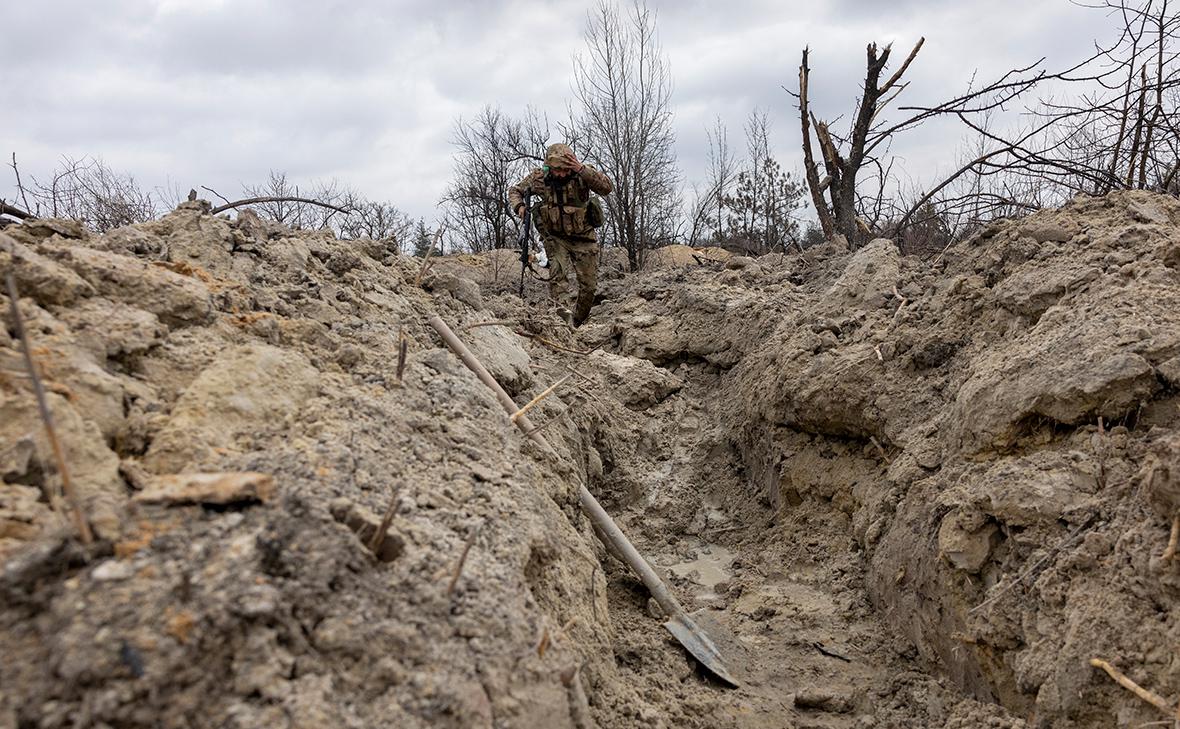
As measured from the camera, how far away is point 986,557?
2840 mm

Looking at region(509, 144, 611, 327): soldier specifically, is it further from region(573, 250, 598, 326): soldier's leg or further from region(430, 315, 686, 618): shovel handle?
region(430, 315, 686, 618): shovel handle

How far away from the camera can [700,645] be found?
329 cm

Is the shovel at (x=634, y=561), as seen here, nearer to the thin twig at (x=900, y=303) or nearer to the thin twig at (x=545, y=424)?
the thin twig at (x=545, y=424)

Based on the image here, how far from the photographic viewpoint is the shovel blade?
3143 mm

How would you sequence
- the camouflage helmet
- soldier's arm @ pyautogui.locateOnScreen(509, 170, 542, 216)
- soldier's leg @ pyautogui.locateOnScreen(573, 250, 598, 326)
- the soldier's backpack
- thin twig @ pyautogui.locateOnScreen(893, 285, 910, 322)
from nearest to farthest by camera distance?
1. thin twig @ pyautogui.locateOnScreen(893, 285, 910, 322)
2. the camouflage helmet
3. soldier's arm @ pyautogui.locateOnScreen(509, 170, 542, 216)
4. the soldier's backpack
5. soldier's leg @ pyautogui.locateOnScreen(573, 250, 598, 326)

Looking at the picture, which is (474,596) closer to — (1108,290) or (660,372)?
(1108,290)

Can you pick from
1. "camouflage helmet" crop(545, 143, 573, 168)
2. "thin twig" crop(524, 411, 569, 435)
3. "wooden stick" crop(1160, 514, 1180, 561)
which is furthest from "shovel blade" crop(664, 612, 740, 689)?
"camouflage helmet" crop(545, 143, 573, 168)

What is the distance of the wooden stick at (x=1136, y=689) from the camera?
1974 millimetres

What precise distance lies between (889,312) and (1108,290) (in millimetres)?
1692

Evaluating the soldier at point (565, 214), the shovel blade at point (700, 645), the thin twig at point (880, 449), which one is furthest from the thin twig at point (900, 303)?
the soldier at point (565, 214)

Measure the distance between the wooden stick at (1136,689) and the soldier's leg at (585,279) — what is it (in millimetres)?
5902

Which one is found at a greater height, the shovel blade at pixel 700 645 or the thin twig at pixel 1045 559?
the thin twig at pixel 1045 559

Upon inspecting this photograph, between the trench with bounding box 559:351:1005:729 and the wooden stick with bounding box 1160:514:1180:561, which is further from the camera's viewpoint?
the trench with bounding box 559:351:1005:729

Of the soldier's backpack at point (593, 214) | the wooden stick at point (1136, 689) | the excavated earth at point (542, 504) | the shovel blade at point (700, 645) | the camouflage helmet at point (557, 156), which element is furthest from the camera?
the soldier's backpack at point (593, 214)
